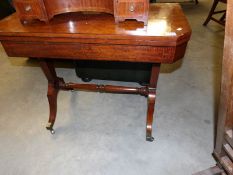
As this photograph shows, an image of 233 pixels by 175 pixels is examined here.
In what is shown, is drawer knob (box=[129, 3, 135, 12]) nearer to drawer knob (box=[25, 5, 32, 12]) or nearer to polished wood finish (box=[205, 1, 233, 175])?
polished wood finish (box=[205, 1, 233, 175])

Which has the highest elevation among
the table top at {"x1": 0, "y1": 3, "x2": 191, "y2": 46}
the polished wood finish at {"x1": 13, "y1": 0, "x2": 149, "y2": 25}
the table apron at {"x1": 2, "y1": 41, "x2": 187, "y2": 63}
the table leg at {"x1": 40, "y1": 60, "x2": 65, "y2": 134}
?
the polished wood finish at {"x1": 13, "y1": 0, "x2": 149, "y2": 25}

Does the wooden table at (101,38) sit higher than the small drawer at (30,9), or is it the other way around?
the small drawer at (30,9)

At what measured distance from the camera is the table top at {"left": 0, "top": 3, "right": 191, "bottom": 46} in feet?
3.40

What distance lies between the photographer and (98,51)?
44.4 inches

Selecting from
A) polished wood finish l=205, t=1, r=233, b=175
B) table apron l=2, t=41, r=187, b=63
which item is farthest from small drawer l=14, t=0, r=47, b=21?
polished wood finish l=205, t=1, r=233, b=175

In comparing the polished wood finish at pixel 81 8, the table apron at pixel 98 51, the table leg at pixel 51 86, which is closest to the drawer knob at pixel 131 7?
the polished wood finish at pixel 81 8

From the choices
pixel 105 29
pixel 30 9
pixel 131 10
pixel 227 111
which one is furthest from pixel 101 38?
pixel 227 111

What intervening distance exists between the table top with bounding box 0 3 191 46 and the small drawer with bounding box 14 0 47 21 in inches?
1.6

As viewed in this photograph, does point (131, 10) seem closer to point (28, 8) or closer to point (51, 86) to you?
point (28, 8)

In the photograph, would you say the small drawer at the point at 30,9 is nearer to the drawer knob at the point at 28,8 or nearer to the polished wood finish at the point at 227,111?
the drawer knob at the point at 28,8

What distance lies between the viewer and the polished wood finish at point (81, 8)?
3.53 ft

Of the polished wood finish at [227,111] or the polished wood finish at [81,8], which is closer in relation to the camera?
the polished wood finish at [227,111]

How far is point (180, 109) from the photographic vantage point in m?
1.84

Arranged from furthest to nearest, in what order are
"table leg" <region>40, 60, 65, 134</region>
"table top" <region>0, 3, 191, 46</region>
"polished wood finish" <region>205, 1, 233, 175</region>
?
"table leg" <region>40, 60, 65, 134</region> → "table top" <region>0, 3, 191, 46</region> → "polished wood finish" <region>205, 1, 233, 175</region>
